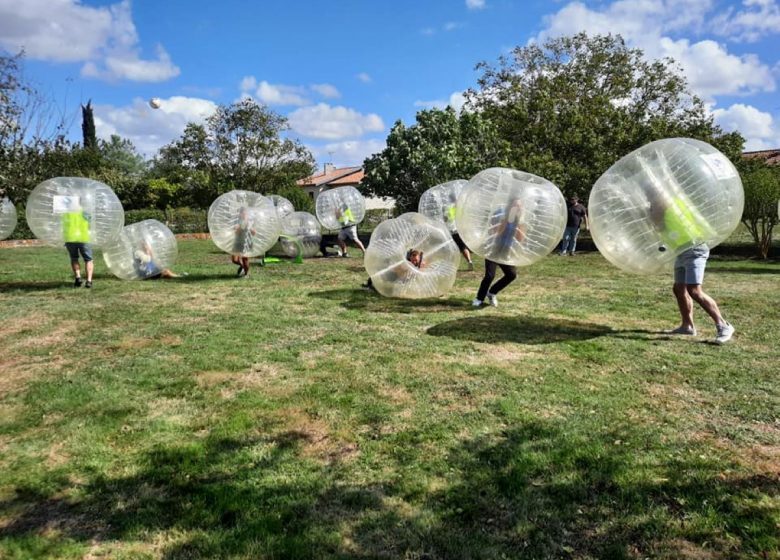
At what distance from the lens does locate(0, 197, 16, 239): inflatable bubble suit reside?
1838 centimetres

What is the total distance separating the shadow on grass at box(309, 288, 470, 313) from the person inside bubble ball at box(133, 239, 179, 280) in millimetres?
3751

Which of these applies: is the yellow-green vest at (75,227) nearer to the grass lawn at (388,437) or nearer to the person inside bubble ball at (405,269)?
the grass lawn at (388,437)

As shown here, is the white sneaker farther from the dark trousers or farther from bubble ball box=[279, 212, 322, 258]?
bubble ball box=[279, 212, 322, 258]

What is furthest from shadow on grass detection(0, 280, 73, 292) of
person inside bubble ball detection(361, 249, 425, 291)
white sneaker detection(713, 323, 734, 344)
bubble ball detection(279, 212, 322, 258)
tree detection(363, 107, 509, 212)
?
tree detection(363, 107, 509, 212)

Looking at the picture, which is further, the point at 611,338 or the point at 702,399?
the point at 611,338

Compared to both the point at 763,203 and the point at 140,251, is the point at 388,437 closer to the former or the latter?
the point at 140,251

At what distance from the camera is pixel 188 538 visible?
9.29 feet

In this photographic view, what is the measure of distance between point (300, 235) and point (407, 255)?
820 centimetres

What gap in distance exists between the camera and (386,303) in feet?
29.0

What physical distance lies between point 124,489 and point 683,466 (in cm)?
344

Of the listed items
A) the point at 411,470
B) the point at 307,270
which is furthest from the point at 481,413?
the point at 307,270

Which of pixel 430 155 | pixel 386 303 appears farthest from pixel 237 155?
pixel 386 303

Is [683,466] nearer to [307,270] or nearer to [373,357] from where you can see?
[373,357]

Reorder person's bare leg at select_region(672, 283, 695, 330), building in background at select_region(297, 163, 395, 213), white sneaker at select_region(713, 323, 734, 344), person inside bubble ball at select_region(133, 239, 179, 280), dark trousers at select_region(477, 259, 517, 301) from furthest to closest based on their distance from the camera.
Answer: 1. building in background at select_region(297, 163, 395, 213)
2. person inside bubble ball at select_region(133, 239, 179, 280)
3. dark trousers at select_region(477, 259, 517, 301)
4. person's bare leg at select_region(672, 283, 695, 330)
5. white sneaker at select_region(713, 323, 734, 344)
